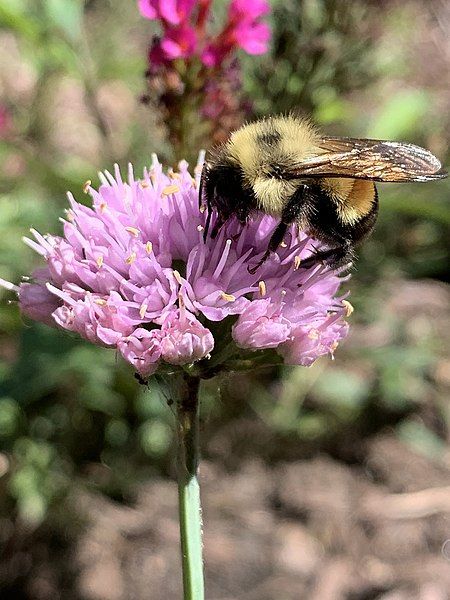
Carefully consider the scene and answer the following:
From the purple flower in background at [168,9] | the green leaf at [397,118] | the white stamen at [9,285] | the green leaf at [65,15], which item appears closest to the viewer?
the white stamen at [9,285]

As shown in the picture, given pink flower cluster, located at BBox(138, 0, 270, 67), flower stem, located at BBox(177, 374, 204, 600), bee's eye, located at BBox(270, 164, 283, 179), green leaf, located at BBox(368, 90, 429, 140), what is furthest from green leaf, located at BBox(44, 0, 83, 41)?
flower stem, located at BBox(177, 374, 204, 600)

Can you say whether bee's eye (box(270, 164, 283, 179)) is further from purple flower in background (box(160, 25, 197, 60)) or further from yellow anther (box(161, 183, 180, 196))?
purple flower in background (box(160, 25, 197, 60))

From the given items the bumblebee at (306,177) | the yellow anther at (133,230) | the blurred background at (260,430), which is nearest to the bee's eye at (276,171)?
the bumblebee at (306,177)

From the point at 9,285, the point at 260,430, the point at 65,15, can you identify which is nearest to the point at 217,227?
the point at 9,285

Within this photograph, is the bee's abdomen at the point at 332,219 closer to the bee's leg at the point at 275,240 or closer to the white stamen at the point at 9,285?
the bee's leg at the point at 275,240

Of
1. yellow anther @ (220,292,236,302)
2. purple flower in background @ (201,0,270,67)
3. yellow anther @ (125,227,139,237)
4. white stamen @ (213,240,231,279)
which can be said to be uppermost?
purple flower in background @ (201,0,270,67)

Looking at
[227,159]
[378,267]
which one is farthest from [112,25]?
[227,159]

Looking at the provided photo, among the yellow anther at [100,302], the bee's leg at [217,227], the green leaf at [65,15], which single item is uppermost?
the green leaf at [65,15]

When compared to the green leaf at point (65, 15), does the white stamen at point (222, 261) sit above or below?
A: below

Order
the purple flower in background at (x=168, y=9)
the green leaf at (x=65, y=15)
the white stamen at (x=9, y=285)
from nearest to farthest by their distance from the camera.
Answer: the white stamen at (x=9, y=285), the purple flower in background at (x=168, y=9), the green leaf at (x=65, y=15)
